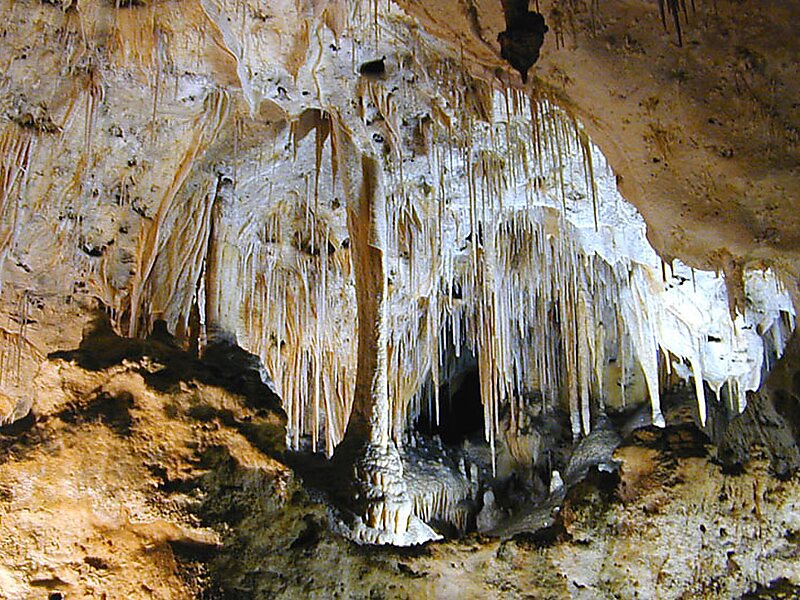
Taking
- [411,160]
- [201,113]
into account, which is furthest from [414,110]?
[201,113]

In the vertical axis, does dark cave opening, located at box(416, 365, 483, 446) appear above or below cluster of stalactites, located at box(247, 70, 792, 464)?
below

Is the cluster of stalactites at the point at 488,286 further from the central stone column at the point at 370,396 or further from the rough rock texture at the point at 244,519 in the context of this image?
the rough rock texture at the point at 244,519

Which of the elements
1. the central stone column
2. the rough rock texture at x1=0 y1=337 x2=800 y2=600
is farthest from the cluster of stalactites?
the rough rock texture at x1=0 y1=337 x2=800 y2=600

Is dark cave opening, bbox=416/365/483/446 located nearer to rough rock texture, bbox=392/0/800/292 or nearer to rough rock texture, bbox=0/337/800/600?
rough rock texture, bbox=392/0/800/292

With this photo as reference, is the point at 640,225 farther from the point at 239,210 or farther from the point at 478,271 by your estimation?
the point at 239,210

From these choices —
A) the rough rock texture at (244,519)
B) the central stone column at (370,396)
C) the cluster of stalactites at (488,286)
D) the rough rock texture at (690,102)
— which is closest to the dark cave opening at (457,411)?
the cluster of stalactites at (488,286)

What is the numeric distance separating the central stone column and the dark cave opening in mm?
8064

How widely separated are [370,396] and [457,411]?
31.0ft

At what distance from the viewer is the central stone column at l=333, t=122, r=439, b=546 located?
693cm

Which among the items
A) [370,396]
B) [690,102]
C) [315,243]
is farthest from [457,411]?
[690,102]

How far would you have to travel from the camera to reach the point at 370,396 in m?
7.66

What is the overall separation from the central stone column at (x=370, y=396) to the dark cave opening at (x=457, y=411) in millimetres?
8064

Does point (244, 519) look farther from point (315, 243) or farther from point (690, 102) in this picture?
point (315, 243)

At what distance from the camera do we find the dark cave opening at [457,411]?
53.4 feet
